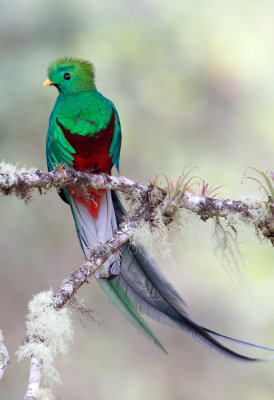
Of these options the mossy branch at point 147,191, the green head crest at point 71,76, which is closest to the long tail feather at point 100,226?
the mossy branch at point 147,191

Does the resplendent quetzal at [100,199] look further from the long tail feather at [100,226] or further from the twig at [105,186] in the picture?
the twig at [105,186]

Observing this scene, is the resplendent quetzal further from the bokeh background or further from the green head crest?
the bokeh background

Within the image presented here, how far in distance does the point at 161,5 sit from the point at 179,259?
2.28 m

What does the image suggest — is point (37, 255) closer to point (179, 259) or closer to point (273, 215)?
point (179, 259)

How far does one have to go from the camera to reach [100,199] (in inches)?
118

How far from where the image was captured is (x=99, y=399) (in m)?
5.40

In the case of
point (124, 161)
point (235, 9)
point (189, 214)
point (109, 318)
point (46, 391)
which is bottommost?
point (46, 391)

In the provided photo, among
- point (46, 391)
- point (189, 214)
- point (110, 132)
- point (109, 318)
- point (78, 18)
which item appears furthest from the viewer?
point (109, 318)

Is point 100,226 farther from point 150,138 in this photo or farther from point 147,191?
point 150,138

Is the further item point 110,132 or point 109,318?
point 109,318

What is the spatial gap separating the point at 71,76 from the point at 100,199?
71 centimetres

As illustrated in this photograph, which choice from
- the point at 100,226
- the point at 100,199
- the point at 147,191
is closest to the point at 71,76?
the point at 100,199

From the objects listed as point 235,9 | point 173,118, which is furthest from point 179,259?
point 235,9

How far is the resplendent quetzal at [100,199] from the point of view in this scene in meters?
2.48
